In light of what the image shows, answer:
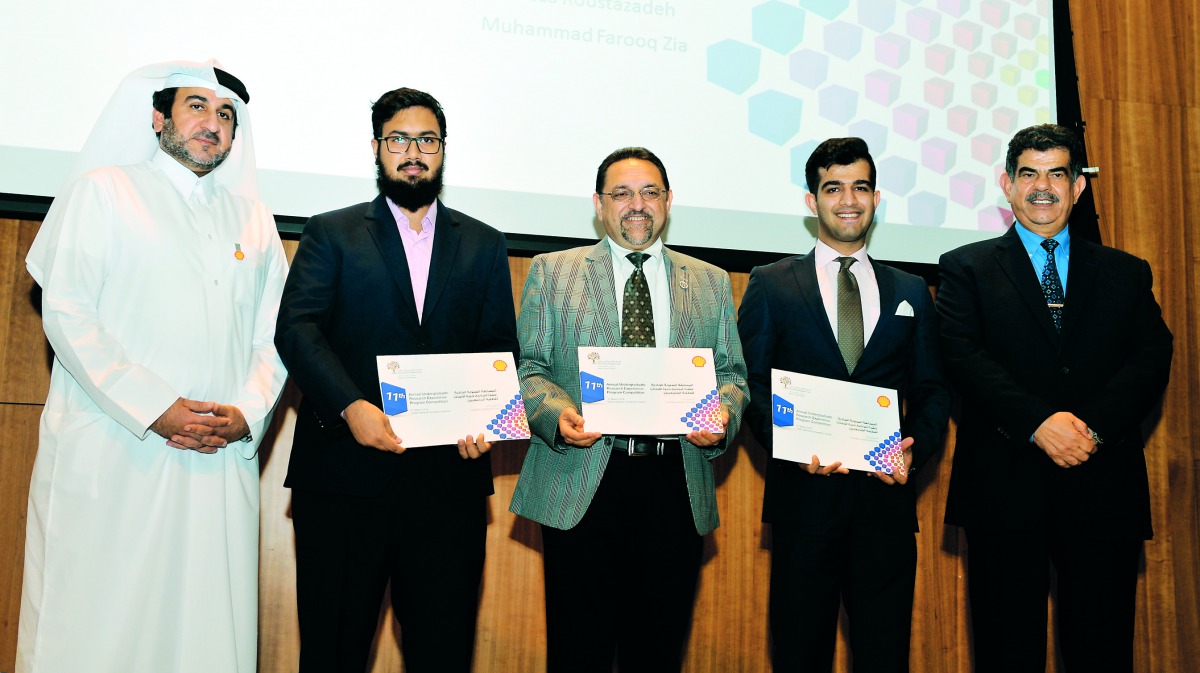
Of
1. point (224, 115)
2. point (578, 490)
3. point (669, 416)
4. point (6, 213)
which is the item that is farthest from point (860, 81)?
point (6, 213)

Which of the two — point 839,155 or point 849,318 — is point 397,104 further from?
point 849,318

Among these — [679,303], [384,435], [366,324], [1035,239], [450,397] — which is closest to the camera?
[384,435]

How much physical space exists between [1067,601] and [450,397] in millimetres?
2033

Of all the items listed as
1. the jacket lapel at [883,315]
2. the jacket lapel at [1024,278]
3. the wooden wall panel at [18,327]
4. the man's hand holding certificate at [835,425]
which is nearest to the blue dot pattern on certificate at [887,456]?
the man's hand holding certificate at [835,425]

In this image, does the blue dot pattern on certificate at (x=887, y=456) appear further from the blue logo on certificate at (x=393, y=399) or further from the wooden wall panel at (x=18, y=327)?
the wooden wall panel at (x=18, y=327)

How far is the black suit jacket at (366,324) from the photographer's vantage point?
243cm

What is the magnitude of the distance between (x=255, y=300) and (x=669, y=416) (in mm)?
1298

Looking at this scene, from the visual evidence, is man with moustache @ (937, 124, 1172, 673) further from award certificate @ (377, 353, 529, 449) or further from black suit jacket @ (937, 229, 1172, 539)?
award certificate @ (377, 353, 529, 449)

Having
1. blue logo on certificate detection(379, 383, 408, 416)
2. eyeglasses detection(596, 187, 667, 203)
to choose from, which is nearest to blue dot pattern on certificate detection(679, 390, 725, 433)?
eyeglasses detection(596, 187, 667, 203)

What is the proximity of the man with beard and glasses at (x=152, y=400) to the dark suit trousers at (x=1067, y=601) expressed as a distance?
7.41ft

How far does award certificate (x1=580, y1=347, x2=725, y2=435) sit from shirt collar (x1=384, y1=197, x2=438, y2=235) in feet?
2.02

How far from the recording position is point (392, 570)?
2.49 meters

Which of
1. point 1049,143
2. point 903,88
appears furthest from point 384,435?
point 903,88

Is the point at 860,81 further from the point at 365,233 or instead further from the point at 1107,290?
the point at 365,233
